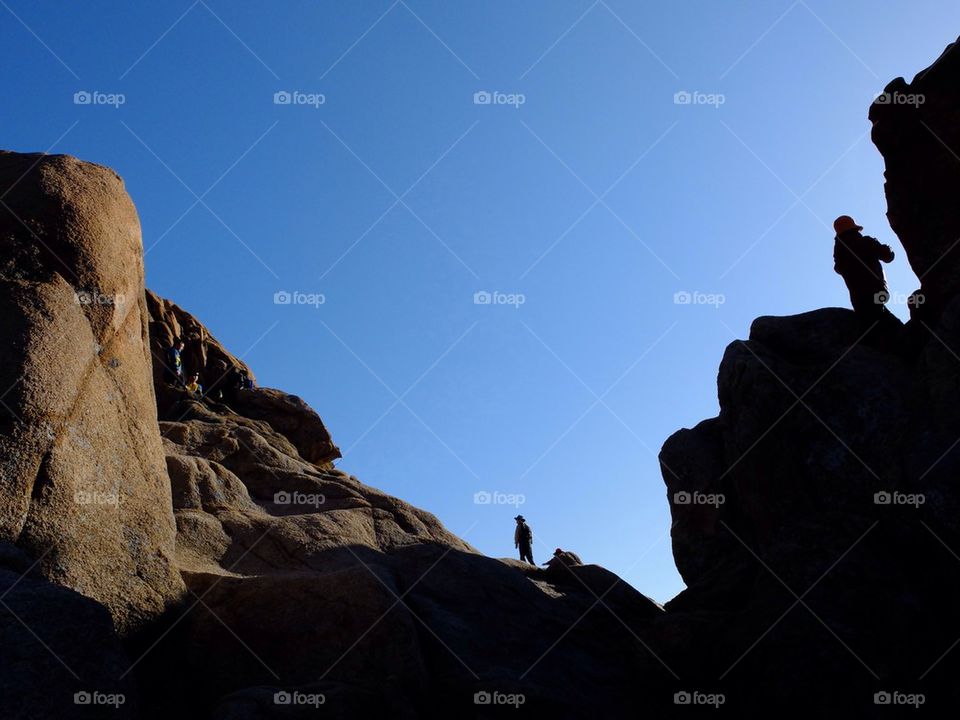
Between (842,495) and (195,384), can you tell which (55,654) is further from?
(195,384)

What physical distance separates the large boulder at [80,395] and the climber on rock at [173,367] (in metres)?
16.0

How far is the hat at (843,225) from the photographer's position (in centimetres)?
2161

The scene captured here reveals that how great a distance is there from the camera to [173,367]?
32875 mm

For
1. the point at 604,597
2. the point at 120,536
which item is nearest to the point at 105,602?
the point at 120,536

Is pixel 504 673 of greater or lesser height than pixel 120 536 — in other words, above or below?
below

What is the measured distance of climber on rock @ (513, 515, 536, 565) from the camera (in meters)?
Answer: 29.0

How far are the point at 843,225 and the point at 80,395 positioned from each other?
1694cm

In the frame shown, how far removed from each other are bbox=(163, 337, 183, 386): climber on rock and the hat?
2151 cm

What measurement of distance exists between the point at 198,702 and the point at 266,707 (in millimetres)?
2301

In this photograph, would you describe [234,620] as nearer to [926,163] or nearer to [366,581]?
[366,581]

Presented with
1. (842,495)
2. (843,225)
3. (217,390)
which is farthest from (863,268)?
(217,390)

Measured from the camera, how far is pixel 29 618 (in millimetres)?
10703

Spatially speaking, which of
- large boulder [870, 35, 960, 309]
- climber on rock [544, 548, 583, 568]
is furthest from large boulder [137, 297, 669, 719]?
large boulder [870, 35, 960, 309]

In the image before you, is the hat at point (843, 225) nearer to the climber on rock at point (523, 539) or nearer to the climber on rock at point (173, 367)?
the climber on rock at point (523, 539)
